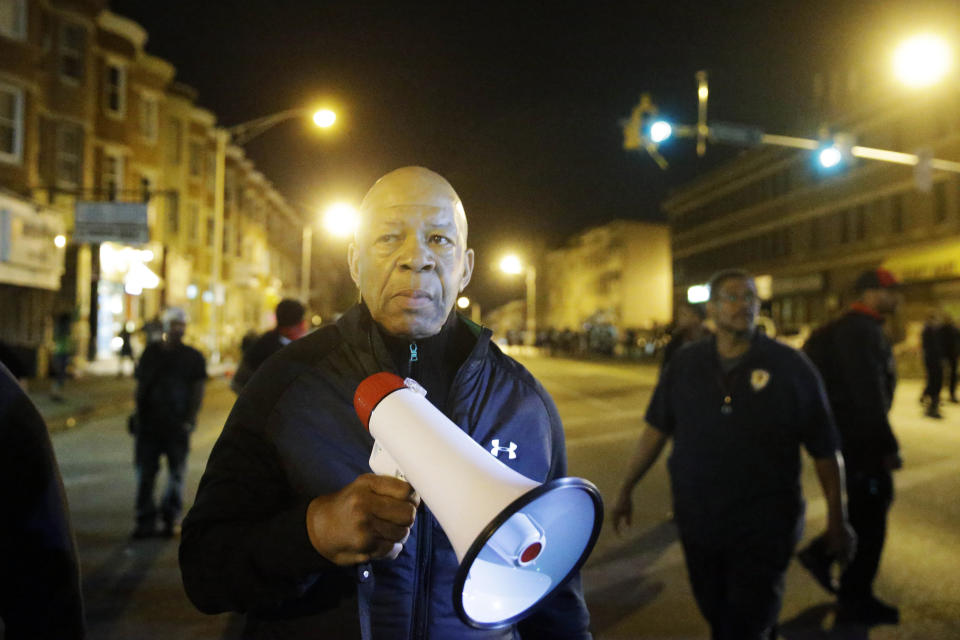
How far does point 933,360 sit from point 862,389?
39.6 ft

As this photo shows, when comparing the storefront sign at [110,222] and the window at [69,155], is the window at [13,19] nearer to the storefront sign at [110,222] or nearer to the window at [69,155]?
the window at [69,155]

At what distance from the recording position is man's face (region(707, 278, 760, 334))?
3.39 metres

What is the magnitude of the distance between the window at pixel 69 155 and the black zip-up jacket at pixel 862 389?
2319 cm

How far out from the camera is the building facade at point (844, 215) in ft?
103

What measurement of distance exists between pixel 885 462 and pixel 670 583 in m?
1.71

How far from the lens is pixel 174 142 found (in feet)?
98.5

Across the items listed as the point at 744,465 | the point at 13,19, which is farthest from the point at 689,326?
the point at 13,19

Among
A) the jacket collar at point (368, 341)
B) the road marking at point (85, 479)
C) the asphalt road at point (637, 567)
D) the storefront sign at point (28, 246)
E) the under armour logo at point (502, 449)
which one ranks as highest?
the storefront sign at point (28, 246)

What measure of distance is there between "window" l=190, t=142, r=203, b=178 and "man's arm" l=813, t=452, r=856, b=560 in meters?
32.9

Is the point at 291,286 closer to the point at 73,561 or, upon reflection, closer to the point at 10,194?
the point at 10,194

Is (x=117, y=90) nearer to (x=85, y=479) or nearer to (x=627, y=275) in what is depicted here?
(x=85, y=479)

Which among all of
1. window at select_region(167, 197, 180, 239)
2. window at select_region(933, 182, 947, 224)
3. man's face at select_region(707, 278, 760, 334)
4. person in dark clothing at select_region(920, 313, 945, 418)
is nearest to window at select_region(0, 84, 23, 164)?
window at select_region(167, 197, 180, 239)

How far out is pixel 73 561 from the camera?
4.31 ft

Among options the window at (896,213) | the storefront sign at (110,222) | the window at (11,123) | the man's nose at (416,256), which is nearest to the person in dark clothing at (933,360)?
the man's nose at (416,256)
